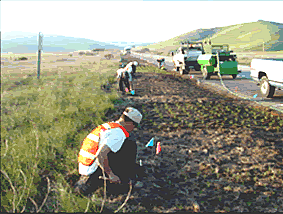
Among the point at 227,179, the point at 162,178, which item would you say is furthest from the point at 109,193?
the point at 227,179

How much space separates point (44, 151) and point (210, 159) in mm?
3754

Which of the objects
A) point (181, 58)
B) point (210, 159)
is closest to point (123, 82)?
point (210, 159)

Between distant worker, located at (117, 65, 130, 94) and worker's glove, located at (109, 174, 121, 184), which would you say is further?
distant worker, located at (117, 65, 130, 94)

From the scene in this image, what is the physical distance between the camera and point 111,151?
2.53 meters

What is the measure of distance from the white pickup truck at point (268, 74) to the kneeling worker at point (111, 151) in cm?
802

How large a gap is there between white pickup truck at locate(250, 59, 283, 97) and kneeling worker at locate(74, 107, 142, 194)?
316 inches

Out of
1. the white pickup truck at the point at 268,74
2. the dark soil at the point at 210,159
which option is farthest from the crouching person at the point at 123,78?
the white pickup truck at the point at 268,74

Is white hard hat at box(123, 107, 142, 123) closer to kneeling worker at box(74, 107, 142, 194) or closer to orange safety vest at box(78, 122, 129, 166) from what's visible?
kneeling worker at box(74, 107, 142, 194)

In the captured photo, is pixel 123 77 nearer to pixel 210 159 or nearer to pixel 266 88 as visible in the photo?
pixel 266 88

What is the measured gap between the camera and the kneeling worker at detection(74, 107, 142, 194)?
2.42 m

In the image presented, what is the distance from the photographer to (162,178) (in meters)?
4.12

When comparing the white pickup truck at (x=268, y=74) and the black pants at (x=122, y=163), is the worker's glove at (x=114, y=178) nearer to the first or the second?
the black pants at (x=122, y=163)

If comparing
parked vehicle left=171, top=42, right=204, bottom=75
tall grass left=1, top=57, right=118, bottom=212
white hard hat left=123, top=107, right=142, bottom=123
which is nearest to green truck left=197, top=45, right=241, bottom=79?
parked vehicle left=171, top=42, right=204, bottom=75

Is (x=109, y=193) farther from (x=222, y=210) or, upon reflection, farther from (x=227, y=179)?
(x=227, y=179)
